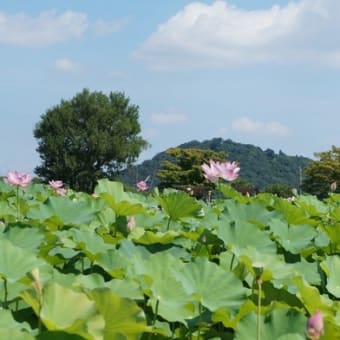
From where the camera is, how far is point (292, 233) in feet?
5.69

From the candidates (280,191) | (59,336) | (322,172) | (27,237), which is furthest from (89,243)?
(322,172)

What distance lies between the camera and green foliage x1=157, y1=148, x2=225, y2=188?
31.8 m

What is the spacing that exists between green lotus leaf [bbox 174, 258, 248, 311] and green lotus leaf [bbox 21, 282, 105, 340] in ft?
1.02

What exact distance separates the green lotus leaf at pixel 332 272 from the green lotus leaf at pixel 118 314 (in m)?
0.58

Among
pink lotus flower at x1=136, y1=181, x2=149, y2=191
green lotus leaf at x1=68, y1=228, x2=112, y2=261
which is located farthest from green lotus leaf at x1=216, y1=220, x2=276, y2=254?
pink lotus flower at x1=136, y1=181, x2=149, y2=191

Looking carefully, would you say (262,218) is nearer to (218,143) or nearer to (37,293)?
(37,293)

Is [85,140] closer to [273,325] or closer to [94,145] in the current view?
[94,145]

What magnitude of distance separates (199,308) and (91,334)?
32 cm

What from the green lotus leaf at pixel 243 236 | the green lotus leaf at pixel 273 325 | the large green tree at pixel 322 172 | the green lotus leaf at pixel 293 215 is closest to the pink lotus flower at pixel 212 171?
the green lotus leaf at pixel 293 215

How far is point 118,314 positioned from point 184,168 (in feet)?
106

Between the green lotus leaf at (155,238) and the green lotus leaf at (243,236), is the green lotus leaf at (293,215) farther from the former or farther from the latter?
the green lotus leaf at (155,238)

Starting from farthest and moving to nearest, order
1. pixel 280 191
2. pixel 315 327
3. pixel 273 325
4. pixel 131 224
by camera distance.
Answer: pixel 280 191
pixel 131 224
pixel 273 325
pixel 315 327

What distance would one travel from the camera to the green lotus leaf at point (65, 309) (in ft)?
2.61

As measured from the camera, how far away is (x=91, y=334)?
30.7 inches
